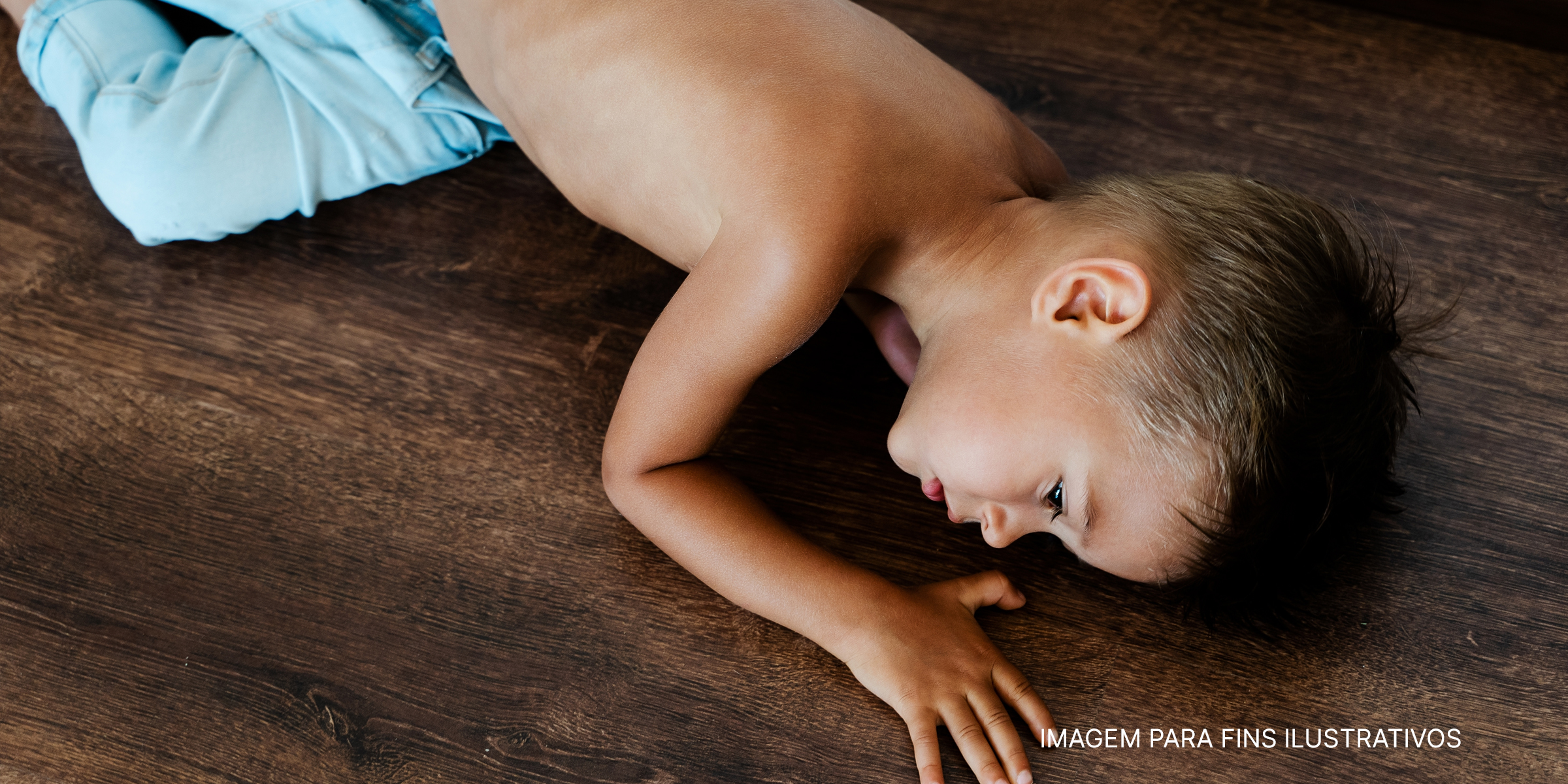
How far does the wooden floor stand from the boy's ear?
26 centimetres

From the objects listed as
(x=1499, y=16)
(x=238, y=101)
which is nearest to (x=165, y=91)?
(x=238, y=101)

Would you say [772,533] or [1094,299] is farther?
[772,533]

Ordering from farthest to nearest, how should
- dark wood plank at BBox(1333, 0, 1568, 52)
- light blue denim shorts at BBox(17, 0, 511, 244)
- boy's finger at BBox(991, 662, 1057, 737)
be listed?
dark wood plank at BBox(1333, 0, 1568, 52)
light blue denim shorts at BBox(17, 0, 511, 244)
boy's finger at BBox(991, 662, 1057, 737)

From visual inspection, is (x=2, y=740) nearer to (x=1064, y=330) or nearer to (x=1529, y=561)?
(x=1064, y=330)

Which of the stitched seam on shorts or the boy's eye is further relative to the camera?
the stitched seam on shorts

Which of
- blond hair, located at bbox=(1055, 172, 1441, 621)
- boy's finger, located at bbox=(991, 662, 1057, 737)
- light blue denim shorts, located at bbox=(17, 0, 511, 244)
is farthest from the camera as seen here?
light blue denim shorts, located at bbox=(17, 0, 511, 244)

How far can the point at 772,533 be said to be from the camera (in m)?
0.85

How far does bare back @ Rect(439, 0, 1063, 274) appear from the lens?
0.77 meters

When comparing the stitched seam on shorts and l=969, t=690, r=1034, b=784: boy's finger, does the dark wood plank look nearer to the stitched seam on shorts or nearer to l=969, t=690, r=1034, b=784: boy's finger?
l=969, t=690, r=1034, b=784: boy's finger

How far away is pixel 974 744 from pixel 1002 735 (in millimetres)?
25

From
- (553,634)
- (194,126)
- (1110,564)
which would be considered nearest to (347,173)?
(194,126)

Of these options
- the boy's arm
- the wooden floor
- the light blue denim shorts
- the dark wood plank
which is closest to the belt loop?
the light blue denim shorts

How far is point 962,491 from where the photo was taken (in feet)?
2.53

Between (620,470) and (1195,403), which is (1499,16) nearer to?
(1195,403)
